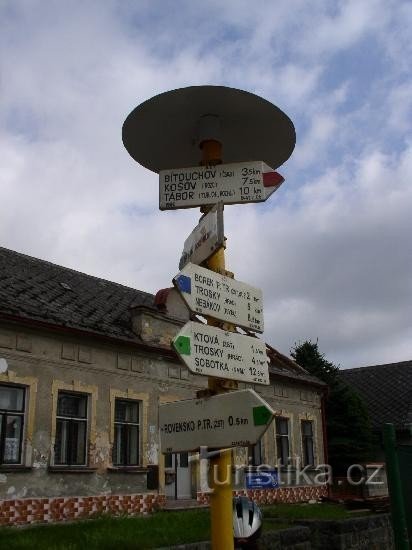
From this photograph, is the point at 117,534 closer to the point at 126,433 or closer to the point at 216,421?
the point at 126,433

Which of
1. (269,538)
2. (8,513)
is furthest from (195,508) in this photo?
(269,538)

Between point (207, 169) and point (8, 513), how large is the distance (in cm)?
960

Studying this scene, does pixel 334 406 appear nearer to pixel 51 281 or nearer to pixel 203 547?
pixel 51 281

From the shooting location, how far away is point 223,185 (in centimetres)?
456

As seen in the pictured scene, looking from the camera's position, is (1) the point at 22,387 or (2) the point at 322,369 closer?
(1) the point at 22,387

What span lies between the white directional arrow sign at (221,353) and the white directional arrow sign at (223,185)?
1.13 metres

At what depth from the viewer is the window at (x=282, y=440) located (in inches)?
780

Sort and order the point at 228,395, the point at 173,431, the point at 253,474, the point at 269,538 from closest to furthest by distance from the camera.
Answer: the point at 228,395
the point at 173,431
the point at 269,538
the point at 253,474

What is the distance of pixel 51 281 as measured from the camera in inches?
645

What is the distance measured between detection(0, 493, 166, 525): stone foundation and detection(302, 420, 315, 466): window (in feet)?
25.2

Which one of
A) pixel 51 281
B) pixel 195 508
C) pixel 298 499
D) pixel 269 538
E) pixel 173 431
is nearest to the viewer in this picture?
pixel 173 431

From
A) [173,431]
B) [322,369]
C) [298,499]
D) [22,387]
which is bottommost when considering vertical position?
[298,499]

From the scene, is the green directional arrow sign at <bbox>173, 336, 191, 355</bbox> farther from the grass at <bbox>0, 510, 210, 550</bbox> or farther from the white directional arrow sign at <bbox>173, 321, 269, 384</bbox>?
the grass at <bbox>0, 510, 210, 550</bbox>

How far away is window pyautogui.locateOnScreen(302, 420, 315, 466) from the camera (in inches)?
829
